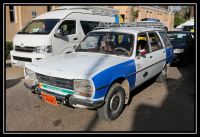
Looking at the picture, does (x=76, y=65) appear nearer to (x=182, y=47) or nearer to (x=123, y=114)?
(x=123, y=114)

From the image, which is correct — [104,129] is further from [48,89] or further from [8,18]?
[8,18]

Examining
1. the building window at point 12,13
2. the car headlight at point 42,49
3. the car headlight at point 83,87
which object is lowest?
the car headlight at point 83,87

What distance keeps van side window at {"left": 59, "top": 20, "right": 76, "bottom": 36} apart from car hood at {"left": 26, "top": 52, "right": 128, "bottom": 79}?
3.39 metres

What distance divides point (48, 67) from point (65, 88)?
1.89 ft

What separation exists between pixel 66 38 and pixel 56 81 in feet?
13.8

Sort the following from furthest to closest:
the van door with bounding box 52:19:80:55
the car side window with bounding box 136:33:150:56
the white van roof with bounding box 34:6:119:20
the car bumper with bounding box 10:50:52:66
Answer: the white van roof with bounding box 34:6:119:20, the van door with bounding box 52:19:80:55, the car bumper with bounding box 10:50:52:66, the car side window with bounding box 136:33:150:56

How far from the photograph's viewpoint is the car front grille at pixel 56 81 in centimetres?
384

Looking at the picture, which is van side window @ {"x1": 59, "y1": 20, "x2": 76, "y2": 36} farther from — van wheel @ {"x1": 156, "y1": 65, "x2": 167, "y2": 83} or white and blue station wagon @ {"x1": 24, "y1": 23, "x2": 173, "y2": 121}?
van wheel @ {"x1": 156, "y1": 65, "x2": 167, "y2": 83}

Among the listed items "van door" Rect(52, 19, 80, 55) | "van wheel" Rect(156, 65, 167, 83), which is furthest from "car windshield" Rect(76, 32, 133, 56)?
"van door" Rect(52, 19, 80, 55)

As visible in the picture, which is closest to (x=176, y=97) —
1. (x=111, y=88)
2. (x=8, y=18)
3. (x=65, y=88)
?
(x=111, y=88)

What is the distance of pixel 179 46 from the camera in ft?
28.9

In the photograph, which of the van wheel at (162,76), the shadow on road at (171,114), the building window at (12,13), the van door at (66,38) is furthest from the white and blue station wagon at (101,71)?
the building window at (12,13)

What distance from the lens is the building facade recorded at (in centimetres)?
2730

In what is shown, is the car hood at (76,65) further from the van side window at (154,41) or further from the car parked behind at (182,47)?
the car parked behind at (182,47)
